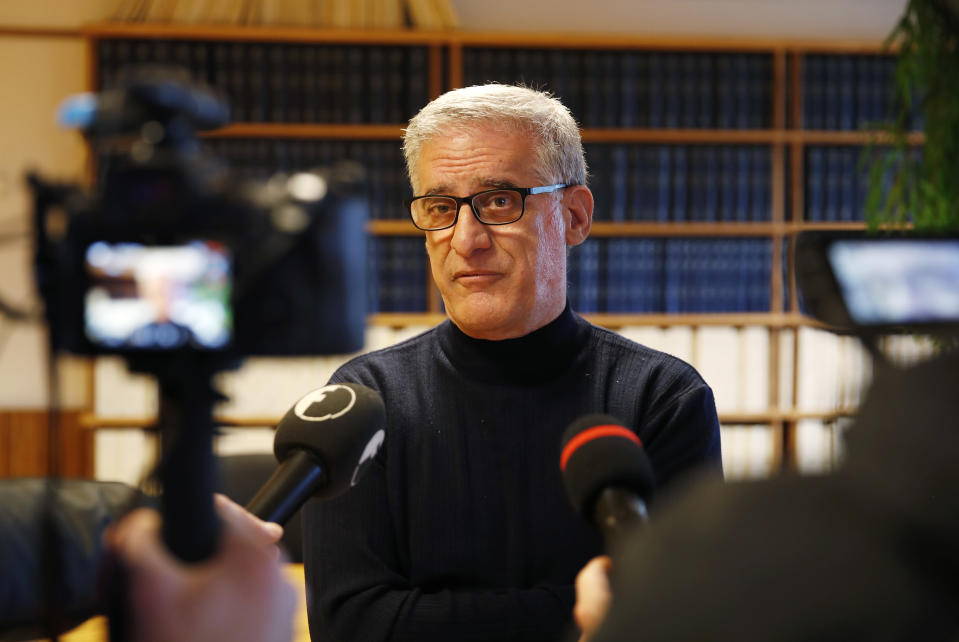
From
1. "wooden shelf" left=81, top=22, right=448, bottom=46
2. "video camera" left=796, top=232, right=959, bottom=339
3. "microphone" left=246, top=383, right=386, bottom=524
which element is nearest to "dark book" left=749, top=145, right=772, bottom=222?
"wooden shelf" left=81, top=22, right=448, bottom=46

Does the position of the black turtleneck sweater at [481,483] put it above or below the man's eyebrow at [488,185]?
below

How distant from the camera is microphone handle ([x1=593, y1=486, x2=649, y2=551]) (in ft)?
2.16

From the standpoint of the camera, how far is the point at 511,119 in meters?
1.39

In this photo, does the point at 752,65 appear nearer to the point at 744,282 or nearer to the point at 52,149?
the point at 744,282

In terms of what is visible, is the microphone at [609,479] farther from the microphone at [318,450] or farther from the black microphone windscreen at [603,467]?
the microphone at [318,450]

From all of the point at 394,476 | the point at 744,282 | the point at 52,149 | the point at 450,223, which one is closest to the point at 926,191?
the point at 744,282

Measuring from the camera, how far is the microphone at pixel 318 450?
0.78m

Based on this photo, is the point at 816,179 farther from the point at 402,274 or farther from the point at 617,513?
the point at 617,513

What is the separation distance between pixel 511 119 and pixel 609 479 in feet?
2.69

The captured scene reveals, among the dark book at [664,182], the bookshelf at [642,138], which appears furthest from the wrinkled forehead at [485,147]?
the dark book at [664,182]

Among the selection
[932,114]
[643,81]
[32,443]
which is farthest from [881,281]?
[32,443]

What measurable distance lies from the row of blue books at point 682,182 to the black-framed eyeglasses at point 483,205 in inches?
73.4

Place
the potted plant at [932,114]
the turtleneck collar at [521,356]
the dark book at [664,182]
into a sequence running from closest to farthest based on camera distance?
the turtleneck collar at [521,356] < the potted plant at [932,114] < the dark book at [664,182]

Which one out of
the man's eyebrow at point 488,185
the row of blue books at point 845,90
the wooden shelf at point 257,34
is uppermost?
the wooden shelf at point 257,34
